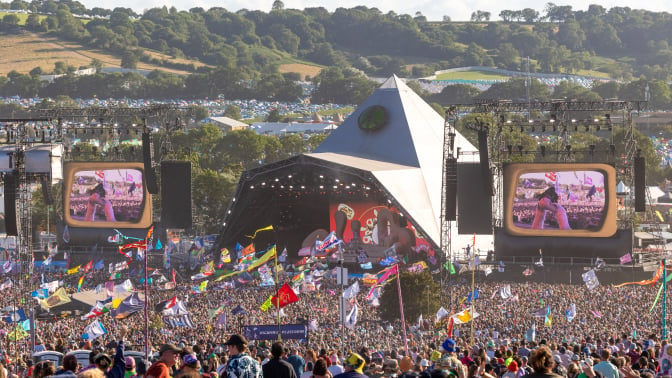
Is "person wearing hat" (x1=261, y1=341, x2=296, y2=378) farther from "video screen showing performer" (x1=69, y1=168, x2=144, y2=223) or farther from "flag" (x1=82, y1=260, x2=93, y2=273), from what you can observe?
"video screen showing performer" (x1=69, y1=168, x2=144, y2=223)

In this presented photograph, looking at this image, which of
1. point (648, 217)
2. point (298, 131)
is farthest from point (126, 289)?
point (298, 131)

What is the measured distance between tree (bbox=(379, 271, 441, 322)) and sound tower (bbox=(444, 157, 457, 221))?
501cm

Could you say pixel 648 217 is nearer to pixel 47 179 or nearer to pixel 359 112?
Result: pixel 359 112

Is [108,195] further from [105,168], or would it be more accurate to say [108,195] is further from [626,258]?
[626,258]

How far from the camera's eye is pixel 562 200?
165ft

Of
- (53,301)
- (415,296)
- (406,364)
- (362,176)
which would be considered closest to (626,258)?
(415,296)

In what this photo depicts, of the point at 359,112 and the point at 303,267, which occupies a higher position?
the point at 359,112

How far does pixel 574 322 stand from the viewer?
123ft

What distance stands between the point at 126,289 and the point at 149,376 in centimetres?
2785

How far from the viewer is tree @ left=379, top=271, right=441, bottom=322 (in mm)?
41938

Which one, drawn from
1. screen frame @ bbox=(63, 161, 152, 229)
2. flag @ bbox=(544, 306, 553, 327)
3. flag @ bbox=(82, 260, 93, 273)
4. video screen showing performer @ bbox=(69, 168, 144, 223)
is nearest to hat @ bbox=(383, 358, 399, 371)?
flag @ bbox=(544, 306, 553, 327)

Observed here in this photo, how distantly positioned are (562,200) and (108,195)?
20.6 m

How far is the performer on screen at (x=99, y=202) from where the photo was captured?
189 feet

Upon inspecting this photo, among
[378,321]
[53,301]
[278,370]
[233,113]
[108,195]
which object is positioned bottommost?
[233,113]
